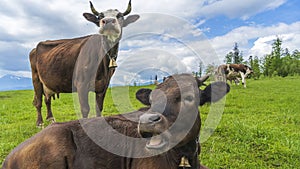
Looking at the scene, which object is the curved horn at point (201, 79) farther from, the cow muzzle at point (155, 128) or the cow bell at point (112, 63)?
the cow bell at point (112, 63)

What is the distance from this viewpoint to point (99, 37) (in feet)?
21.8

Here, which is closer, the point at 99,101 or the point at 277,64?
the point at 99,101

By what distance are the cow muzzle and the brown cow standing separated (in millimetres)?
3443

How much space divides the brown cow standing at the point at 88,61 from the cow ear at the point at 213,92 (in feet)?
10.1

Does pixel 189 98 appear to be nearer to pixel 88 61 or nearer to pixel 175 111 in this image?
pixel 175 111

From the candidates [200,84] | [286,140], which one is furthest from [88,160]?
[286,140]

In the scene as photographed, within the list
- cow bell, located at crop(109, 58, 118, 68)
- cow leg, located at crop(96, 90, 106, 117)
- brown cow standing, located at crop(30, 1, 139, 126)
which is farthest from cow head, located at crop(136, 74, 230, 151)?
cow leg, located at crop(96, 90, 106, 117)

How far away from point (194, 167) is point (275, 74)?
53.0 metres

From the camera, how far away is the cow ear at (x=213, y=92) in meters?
3.60

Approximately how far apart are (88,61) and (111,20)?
122 cm

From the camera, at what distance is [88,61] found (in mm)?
6645

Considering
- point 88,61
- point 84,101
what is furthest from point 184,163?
point 88,61

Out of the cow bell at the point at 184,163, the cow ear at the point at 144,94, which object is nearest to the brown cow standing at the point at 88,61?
the cow ear at the point at 144,94

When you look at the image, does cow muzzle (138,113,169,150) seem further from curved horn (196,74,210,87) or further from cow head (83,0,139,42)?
cow head (83,0,139,42)
